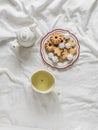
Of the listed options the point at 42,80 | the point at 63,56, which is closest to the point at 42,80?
the point at 42,80

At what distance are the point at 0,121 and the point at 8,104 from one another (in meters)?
0.07

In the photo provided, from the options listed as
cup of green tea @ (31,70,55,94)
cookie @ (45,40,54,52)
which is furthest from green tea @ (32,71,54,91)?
cookie @ (45,40,54,52)

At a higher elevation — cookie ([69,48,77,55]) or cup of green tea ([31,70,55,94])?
cookie ([69,48,77,55])

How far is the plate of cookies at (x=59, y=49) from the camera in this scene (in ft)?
3.38

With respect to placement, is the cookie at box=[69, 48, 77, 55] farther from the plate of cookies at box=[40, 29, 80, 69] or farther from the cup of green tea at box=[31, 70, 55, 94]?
the cup of green tea at box=[31, 70, 55, 94]

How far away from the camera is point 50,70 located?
1.03 metres

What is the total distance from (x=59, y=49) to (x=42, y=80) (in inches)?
5.5

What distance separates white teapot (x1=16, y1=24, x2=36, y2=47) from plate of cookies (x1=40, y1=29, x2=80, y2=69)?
51mm

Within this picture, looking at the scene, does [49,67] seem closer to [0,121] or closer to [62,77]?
[62,77]

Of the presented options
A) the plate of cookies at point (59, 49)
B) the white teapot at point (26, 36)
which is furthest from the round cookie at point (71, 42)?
the white teapot at point (26, 36)

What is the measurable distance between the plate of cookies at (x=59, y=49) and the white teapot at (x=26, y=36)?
2.0 inches

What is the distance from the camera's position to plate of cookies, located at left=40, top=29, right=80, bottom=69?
1029 millimetres

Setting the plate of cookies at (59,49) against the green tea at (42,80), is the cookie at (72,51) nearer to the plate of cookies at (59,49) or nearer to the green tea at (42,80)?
the plate of cookies at (59,49)

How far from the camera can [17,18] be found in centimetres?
107
